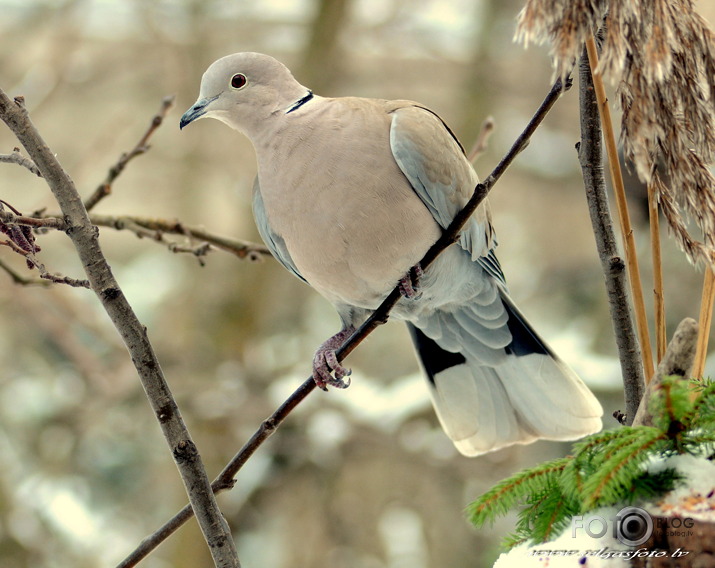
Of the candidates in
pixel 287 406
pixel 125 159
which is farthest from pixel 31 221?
pixel 125 159

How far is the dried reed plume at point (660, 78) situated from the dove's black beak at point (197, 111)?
30.8 inches

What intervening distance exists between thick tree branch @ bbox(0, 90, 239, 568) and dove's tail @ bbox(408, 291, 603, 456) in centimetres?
68

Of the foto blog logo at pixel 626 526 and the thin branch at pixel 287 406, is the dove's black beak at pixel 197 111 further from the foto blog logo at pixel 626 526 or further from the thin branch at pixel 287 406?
the foto blog logo at pixel 626 526

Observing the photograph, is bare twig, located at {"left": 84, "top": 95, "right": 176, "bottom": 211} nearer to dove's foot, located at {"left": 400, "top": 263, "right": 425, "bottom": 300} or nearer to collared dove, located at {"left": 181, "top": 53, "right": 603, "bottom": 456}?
collared dove, located at {"left": 181, "top": 53, "right": 603, "bottom": 456}

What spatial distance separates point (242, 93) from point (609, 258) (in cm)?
78

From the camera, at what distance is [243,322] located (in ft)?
12.3

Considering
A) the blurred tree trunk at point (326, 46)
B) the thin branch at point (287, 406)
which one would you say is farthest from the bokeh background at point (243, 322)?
the thin branch at point (287, 406)

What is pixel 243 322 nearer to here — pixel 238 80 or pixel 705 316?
pixel 238 80

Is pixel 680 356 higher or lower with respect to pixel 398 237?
lower

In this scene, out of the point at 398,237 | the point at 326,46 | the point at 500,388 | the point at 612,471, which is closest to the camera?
the point at 612,471

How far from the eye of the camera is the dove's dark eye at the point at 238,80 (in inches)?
57.4

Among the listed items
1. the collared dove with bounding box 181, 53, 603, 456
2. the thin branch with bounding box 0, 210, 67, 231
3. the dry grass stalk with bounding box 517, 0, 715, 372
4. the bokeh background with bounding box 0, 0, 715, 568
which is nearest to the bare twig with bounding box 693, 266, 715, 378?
the dry grass stalk with bounding box 517, 0, 715, 372

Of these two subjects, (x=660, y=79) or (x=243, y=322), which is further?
(x=243, y=322)

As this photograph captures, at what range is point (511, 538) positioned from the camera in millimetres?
825
